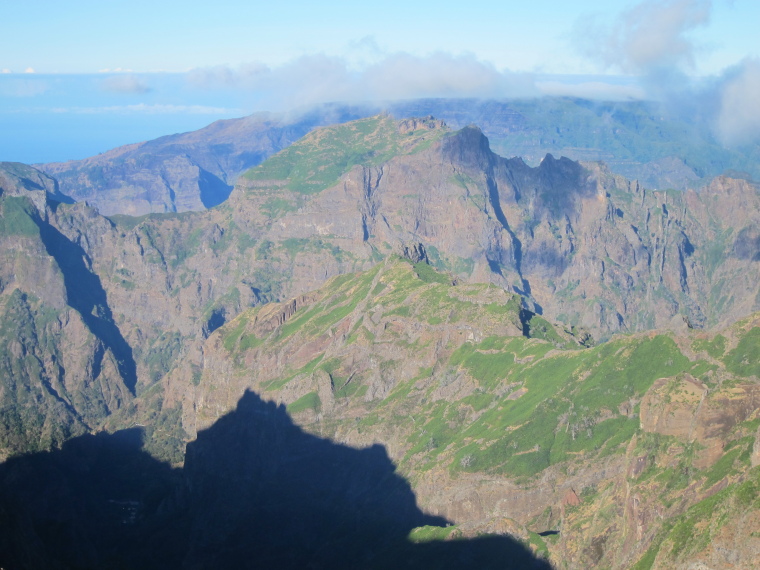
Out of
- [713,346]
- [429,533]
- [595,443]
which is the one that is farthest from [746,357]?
[429,533]

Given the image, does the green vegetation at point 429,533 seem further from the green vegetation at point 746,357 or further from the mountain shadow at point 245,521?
the green vegetation at point 746,357

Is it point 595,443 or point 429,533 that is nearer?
point 429,533

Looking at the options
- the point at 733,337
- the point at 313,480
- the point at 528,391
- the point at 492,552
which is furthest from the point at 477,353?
the point at 492,552

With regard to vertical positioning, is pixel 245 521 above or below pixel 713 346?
below

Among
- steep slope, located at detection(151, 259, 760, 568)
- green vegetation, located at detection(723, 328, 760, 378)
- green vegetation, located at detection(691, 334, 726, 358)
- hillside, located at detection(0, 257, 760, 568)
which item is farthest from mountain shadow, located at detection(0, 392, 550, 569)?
green vegetation, located at detection(691, 334, 726, 358)

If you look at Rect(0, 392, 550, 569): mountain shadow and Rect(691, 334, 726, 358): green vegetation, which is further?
Rect(691, 334, 726, 358): green vegetation

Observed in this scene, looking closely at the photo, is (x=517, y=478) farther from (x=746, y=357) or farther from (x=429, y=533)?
(x=746, y=357)

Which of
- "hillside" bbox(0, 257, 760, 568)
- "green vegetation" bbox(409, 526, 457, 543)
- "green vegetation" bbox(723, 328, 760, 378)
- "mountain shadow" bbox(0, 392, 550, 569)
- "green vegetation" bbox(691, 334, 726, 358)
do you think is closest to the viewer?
"hillside" bbox(0, 257, 760, 568)

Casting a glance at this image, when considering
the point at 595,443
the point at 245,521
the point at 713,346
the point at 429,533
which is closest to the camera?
the point at 429,533

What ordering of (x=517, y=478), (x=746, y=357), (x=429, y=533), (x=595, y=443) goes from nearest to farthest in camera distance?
(x=429, y=533) < (x=746, y=357) < (x=595, y=443) < (x=517, y=478)

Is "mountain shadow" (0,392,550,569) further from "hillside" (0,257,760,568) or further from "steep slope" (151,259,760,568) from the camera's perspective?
"steep slope" (151,259,760,568)

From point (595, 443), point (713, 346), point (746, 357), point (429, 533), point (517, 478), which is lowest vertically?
point (429, 533)

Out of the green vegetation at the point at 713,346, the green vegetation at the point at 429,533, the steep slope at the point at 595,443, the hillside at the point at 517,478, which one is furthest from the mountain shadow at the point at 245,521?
the green vegetation at the point at 713,346
